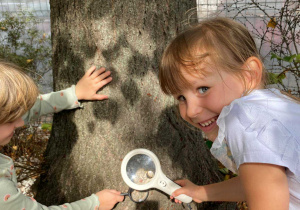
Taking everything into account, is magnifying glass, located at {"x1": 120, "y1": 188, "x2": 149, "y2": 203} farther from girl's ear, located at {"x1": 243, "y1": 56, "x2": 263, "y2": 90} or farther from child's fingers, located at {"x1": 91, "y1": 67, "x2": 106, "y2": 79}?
girl's ear, located at {"x1": 243, "y1": 56, "x2": 263, "y2": 90}

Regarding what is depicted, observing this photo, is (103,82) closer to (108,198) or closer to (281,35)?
(108,198)

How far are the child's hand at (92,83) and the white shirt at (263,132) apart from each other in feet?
2.86

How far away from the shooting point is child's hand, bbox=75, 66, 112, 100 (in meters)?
1.95

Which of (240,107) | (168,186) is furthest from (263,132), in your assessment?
(168,186)

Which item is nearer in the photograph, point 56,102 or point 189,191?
point 189,191

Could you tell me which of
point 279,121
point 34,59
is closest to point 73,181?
point 279,121

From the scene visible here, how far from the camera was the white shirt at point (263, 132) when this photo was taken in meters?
1.21

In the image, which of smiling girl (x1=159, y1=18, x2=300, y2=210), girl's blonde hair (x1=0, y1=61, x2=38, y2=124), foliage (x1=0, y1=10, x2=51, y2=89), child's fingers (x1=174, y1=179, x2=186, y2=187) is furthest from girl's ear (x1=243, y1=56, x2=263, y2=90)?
foliage (x1=0, y1=10, x2=51, y2=89)

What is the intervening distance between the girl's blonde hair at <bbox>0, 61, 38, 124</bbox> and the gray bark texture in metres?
0.47

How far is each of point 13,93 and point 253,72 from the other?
3.74ft

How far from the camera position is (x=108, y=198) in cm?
193

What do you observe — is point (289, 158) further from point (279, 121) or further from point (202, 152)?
point (202, 152)

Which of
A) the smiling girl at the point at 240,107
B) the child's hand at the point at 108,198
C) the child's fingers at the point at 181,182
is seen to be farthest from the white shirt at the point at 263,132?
the child's hand at the point at 108,198

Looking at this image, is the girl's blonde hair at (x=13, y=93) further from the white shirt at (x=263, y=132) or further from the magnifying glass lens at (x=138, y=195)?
the white shirt at (x=263, y=132)
